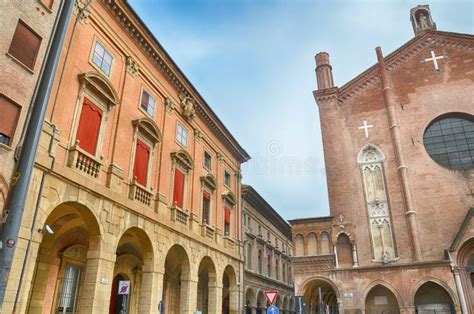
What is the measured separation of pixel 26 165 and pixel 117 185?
28.4ft

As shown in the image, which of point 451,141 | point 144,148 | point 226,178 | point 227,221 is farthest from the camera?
point 226,178

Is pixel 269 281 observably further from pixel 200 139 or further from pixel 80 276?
pixel 80 276

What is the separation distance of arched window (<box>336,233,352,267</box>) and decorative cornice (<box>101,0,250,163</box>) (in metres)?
9.91

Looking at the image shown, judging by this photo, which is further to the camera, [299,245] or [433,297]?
[299,245]

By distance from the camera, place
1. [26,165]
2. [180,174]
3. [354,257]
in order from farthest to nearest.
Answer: [354,257] < [180,174] < [26,165]

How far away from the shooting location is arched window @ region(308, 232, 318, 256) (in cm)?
2436

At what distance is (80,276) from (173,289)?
6862mm

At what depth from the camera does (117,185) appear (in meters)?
13.8

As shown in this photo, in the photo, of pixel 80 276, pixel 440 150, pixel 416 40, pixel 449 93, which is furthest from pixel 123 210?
pixel 416 40

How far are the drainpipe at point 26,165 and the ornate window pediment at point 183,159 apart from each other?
12082 mm

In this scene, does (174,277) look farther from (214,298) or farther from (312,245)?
(312,245)

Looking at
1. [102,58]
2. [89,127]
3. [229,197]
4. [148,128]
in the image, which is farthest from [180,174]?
[102,58]

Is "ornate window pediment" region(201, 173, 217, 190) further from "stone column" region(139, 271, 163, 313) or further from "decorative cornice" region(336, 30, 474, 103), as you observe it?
"decorative cornice" region(336, 30, 474, 103)

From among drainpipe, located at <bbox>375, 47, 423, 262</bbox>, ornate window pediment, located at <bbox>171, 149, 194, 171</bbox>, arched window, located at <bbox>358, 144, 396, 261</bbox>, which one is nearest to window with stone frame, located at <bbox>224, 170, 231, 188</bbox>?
ornate window pediment, located at <bbox>171, 149, 194, 171</bbox>
